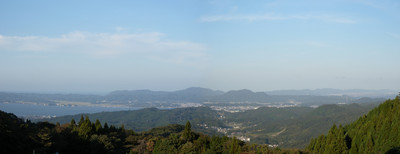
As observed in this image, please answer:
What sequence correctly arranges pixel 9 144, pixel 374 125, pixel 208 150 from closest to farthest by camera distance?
pixel 9 144 < pixel 208 150 < pixel 374 125

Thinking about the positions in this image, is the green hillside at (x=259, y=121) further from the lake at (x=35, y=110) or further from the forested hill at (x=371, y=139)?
the forested hill at (x=371, y=139)

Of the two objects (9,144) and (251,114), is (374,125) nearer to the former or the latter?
(9,144)

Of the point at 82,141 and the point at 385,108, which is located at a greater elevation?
the point at 385,108

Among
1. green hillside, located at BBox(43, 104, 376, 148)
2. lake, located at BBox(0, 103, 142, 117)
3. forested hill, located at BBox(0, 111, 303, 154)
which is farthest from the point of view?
lake, located at BBox(0, 103, 142, 117)

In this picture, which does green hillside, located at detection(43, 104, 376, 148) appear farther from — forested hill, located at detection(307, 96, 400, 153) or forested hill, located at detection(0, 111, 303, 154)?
forested hill, located at detection(0, 111, 303, 154)

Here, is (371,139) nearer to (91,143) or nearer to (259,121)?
(91,143)

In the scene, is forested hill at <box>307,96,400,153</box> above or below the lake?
above

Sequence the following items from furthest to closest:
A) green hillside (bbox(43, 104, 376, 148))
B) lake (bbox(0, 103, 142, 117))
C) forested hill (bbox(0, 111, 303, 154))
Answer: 1. lake (bbox(0, 103, 142, 117))
2. green hillside (bbox(43, 104, 376, 148))
3. forested hill (bbox(0, 111, 303, 154))

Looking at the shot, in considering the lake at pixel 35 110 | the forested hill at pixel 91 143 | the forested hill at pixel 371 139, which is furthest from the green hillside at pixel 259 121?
the forested hill at pixel 91 143

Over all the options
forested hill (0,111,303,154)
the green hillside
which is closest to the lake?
the green hillside

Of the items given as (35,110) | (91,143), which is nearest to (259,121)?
(35,110)

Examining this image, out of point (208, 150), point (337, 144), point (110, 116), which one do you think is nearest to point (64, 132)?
point (208, 150)
